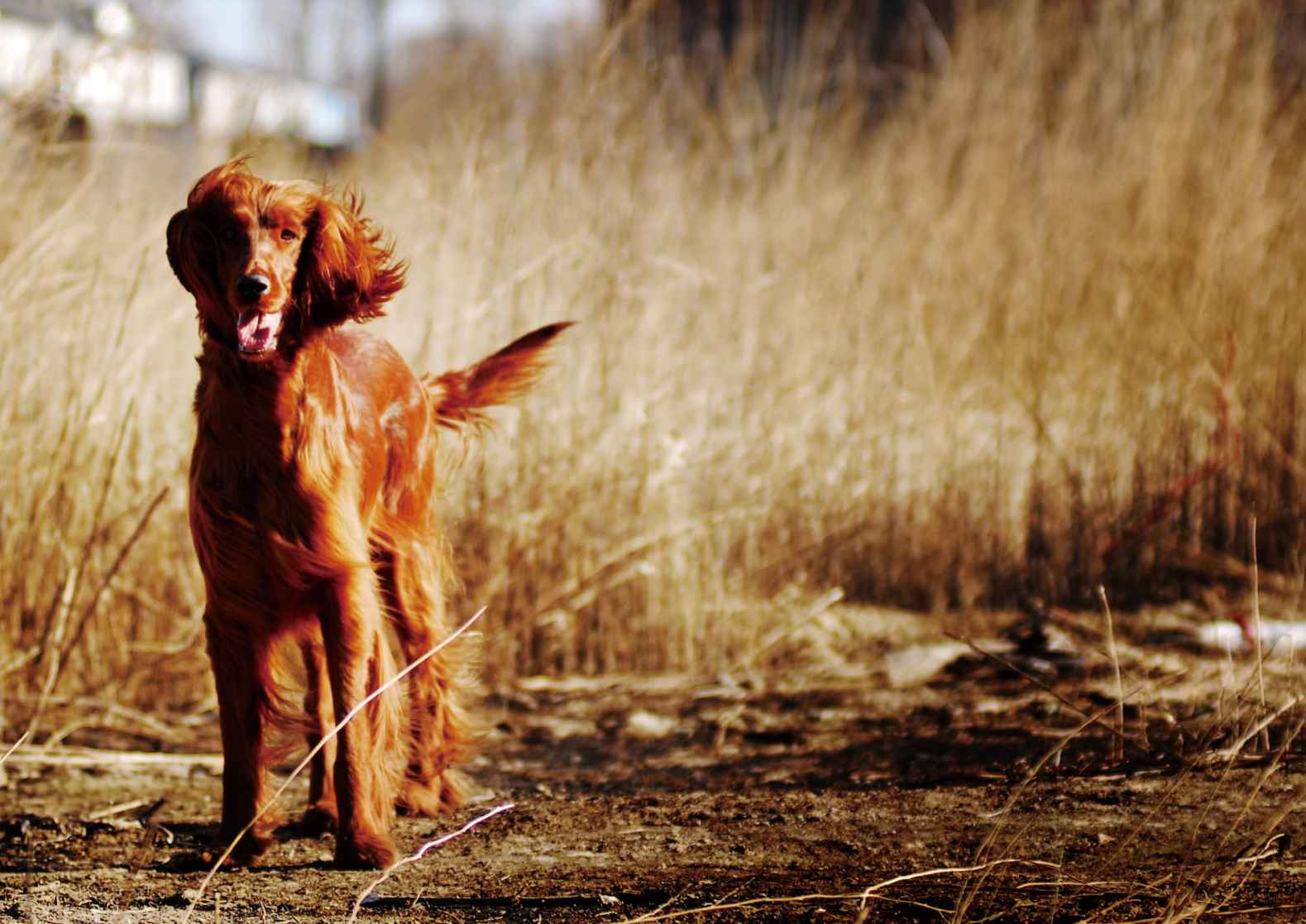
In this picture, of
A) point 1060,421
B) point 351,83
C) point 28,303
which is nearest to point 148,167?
point 351,83

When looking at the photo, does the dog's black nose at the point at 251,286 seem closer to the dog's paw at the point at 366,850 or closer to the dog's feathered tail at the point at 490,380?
the dog's feathered tail at the point at 490,380

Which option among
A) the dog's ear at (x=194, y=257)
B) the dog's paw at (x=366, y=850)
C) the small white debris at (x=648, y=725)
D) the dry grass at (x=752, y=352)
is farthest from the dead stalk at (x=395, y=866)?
the dry grass at (x=752, y=352)

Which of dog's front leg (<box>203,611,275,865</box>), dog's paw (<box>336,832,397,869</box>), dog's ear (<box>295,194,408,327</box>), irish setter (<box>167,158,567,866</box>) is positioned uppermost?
dog's ear (<box>295,194,408,327</box>)

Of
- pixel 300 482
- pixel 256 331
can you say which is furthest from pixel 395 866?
pixel 256 331

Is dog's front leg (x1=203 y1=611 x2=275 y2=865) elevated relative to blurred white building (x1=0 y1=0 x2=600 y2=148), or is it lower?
lower

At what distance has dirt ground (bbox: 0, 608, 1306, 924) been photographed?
214 centimetres

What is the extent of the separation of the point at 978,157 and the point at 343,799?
3760 millimetres

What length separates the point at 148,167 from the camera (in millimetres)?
4496

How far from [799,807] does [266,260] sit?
132cm

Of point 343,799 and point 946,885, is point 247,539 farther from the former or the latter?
point 946,885

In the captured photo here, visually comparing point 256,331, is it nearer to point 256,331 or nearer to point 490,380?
point 256,331

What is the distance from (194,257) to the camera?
215 cm

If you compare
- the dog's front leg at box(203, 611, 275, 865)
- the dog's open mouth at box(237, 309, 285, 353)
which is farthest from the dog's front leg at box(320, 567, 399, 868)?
the dog's open mouth at box(237, 309, 285, 353)

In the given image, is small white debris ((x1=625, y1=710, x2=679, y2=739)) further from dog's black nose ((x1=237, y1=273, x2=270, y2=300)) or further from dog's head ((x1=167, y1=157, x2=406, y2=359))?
dog's black nose ((x1=237, y1=273, x2=270, y2=300))
